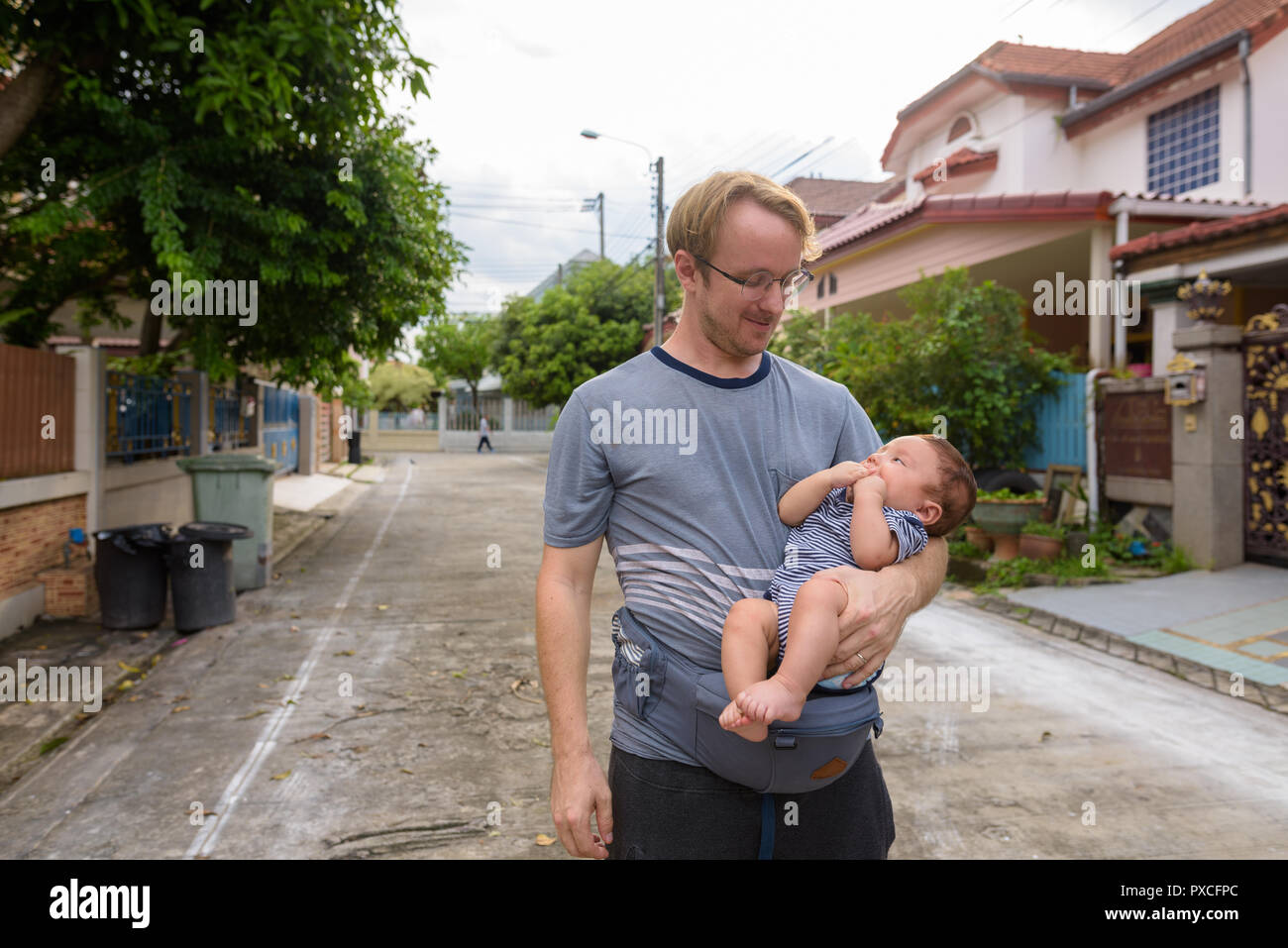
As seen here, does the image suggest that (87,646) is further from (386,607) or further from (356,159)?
(356,159)

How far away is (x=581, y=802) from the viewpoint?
1937 millimetres

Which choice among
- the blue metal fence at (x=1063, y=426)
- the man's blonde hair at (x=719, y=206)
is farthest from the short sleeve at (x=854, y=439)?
the blue metal fence at (x=1063, y=426)

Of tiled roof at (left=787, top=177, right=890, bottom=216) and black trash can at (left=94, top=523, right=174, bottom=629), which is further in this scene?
tiled roof at (left=787, top=177, right=890, bottom=216)

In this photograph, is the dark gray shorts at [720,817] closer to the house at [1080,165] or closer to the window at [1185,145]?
the house at [1080,165]

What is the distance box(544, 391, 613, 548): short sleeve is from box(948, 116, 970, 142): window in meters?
19.3

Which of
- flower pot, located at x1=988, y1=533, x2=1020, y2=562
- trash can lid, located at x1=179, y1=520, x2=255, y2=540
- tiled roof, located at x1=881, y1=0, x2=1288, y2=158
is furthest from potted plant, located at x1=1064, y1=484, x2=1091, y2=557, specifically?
trash can lid, located at x1=179, y1=520, x2=255, y2=540

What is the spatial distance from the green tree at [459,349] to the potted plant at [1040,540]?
126 feet

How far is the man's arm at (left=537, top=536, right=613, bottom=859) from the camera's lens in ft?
6.39

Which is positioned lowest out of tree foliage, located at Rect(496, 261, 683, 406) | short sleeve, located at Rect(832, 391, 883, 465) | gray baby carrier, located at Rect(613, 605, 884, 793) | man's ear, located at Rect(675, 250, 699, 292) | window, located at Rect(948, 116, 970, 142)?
gray baby carrier, located at Rect(613, 605, 884, 793)

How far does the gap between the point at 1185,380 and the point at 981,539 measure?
3.02m

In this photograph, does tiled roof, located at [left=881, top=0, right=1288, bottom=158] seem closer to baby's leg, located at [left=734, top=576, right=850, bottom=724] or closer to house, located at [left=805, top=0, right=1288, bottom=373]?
house, located at [left=805, top=0, right=1288, bottom=373]

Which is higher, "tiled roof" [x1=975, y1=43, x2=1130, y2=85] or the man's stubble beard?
"tiled roof" [x1=975, y1=43, x2=1130, y2=85]

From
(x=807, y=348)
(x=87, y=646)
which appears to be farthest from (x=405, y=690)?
Answer: (x=807, y=348)

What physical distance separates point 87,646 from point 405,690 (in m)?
3.02
